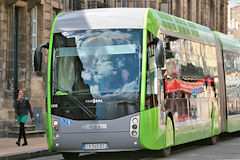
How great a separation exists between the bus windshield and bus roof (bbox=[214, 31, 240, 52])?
27.8ft

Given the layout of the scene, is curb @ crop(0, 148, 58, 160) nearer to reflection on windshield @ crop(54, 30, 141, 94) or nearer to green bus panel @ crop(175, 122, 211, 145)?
reflection on windshield @ crop(54, 30, 141, 94)

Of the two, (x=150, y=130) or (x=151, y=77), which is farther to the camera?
(x=151, y=77)

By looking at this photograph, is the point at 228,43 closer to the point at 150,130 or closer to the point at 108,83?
the point at 150,130

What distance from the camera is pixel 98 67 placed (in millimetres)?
15016

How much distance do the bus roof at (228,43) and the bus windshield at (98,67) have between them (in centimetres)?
846

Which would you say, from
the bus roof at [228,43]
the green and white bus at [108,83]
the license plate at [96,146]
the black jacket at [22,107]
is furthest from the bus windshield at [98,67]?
the bus roof at [228,43]

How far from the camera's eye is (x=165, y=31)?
1673 cm

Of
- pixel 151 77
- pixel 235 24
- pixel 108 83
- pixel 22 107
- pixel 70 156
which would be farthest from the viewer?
pixel 235 24

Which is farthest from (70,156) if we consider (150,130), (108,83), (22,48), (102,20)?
(22,48)

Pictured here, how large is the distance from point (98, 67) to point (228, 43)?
32.7ft

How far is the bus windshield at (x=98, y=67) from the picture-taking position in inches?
586

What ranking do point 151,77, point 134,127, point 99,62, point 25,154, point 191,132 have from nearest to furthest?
point 134,127 → point 99,62 → point 151,77 → point 25,154 → point 191,132

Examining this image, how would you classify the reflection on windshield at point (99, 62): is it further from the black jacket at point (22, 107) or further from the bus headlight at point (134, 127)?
the black jacket at point (22, 107)

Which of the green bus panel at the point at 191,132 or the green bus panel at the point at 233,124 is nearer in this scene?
the green bus panel at the point at 191,132
